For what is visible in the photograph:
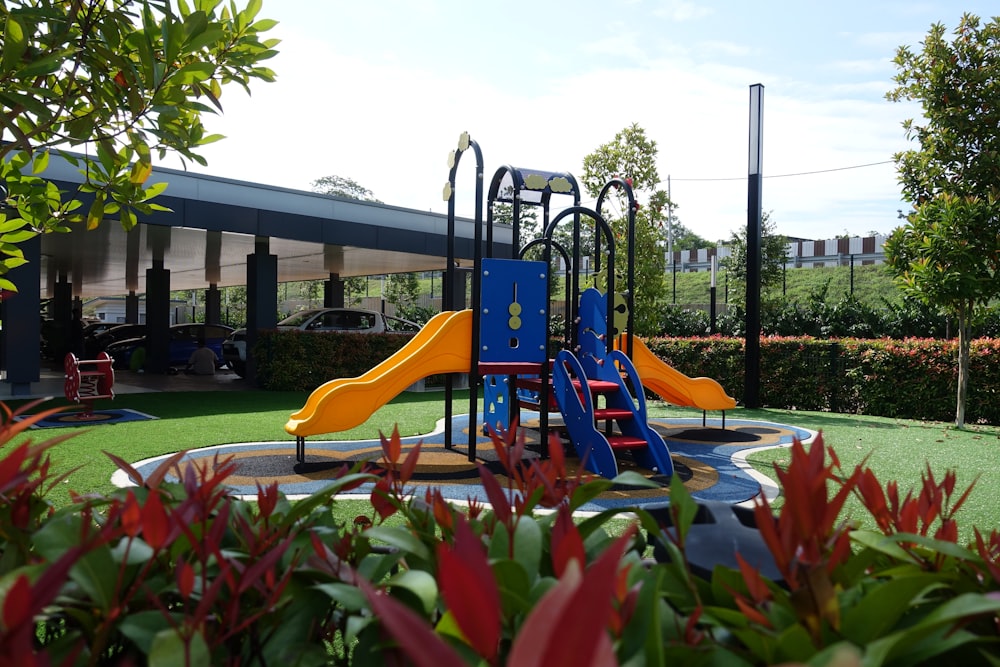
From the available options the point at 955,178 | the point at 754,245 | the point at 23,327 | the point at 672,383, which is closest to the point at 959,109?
the point at 955,178

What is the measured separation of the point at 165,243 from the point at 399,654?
17.5 meters

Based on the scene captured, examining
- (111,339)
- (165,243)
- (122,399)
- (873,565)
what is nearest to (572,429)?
(873,565)

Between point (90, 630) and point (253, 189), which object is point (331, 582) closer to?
point (90, 630)

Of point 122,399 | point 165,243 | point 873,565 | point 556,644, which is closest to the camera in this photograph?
point 556,644

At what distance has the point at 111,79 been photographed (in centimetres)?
262

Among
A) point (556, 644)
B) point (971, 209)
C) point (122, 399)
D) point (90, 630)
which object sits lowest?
point (122, 399)

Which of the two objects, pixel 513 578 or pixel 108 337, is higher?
pixel 513 578

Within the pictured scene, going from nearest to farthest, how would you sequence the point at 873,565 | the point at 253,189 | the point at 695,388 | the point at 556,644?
1. the point at 556,644
2. the point at 873,565
3. the point at 695,388
4. the point at 253,189

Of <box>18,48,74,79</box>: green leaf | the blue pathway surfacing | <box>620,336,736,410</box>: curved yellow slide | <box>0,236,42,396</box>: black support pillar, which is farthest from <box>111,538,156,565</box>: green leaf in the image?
<box>0,236,42,396</box>: black support pillar

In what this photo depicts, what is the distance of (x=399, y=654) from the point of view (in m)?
0.82

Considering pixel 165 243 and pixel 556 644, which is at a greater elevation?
pixel 165 243

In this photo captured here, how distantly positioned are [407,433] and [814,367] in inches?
305

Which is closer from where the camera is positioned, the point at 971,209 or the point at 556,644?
the point at 556,644

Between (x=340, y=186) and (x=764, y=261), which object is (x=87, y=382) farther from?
(x=340, y=186)
